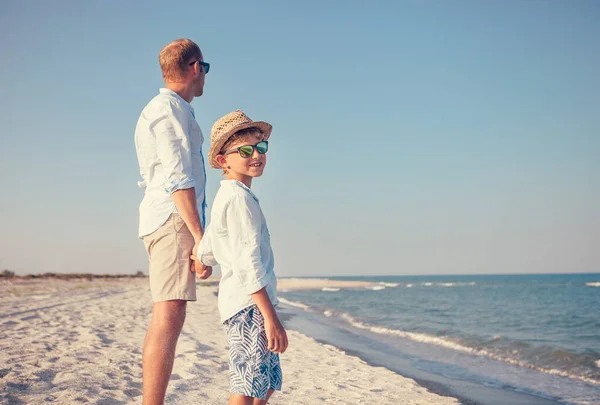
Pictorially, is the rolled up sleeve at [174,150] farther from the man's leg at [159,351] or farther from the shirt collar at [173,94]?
the man's leg at [159,351]

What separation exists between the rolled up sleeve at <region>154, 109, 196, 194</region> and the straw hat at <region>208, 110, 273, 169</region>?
136 mm

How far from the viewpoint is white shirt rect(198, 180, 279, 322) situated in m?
2.16

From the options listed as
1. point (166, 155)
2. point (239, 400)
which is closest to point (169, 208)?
point (166, 155)

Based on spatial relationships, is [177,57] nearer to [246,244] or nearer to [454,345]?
[246,244]

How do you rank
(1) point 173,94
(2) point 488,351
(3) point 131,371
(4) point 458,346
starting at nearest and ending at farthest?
(1) point 173,94, (3) point 131,371, (2) point 488,351, (4) point 458,346

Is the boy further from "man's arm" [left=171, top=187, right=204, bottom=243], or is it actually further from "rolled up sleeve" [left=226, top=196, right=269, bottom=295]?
"man's arm" [left=171, top=187, right=204, bottom=243]

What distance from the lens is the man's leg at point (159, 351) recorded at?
93.9 inches

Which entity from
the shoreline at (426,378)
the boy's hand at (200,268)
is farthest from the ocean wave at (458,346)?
the boy's hand at (200,268)

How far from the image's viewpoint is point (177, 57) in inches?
105

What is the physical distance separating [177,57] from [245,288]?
1319mm

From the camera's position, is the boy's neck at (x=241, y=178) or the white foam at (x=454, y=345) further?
the white foam at (x=454, y=345)

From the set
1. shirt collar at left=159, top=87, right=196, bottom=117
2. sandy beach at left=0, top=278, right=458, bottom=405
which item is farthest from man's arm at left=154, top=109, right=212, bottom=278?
sandy beach at left=0, top=278, right=458, bottom=405

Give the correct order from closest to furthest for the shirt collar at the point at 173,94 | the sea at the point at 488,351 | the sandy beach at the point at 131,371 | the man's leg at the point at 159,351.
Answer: the man's leg at the point at 159,351, the shirt collar at the point at 173,94, the sandy beach at the point at 131,371, the sea at the point at 488,351

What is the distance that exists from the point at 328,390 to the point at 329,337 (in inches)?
230
